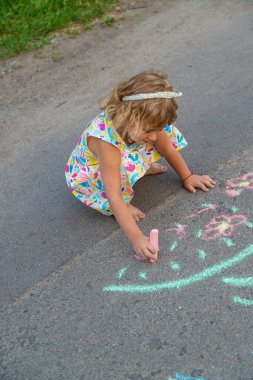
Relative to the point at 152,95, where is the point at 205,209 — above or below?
below

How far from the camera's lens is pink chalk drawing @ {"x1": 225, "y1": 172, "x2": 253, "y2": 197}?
2.80 m

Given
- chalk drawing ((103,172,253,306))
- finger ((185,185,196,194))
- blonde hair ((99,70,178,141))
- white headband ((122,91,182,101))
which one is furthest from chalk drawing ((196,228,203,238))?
white headband ((122,91,182,101))

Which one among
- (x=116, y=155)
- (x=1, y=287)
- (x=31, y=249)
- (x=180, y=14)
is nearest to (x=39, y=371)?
(x=1, y=287)

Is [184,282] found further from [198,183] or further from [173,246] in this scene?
[198,183]

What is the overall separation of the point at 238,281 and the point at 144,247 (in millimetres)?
455

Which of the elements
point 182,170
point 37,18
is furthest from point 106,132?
point 37,18

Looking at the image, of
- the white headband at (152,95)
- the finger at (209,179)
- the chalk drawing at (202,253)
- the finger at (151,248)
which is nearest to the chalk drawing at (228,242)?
the chalk drawing at (202,253)

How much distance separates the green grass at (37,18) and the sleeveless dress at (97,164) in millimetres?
2262

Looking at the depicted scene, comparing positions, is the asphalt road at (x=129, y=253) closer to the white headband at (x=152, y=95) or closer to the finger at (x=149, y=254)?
the finger at (x=149, y=254)

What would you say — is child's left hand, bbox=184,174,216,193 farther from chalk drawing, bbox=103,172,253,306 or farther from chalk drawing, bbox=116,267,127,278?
chalk drawing, bbox=116,267,127,278

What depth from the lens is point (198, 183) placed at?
287cm

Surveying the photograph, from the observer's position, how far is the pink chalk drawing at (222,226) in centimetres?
254

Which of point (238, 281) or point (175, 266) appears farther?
point (175, 266)

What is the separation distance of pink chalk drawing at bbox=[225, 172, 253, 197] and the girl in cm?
11
